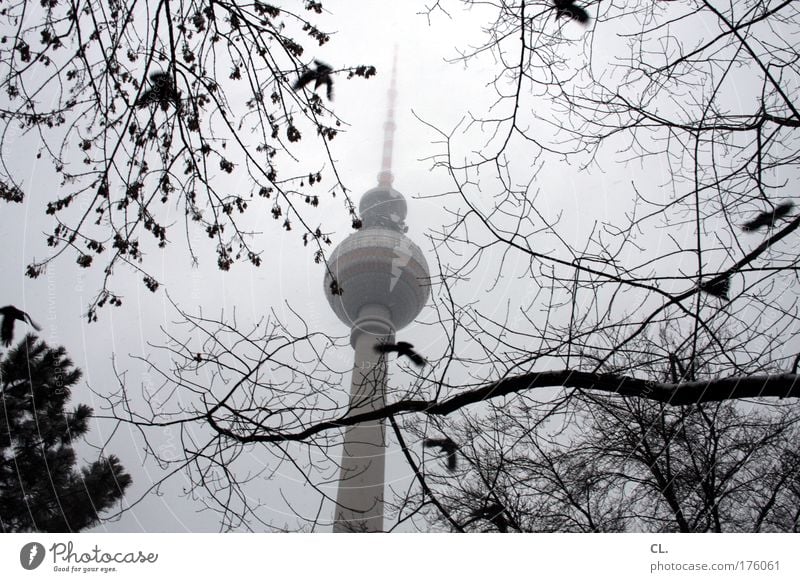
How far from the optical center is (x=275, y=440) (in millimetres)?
3236

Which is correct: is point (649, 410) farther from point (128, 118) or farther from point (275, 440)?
point (128, 118)

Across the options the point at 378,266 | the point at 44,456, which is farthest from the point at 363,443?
the point at 378,266

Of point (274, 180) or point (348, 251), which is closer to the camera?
point (274, 180)

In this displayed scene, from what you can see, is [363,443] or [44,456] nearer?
[363,443]

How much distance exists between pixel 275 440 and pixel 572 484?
2606 millimetres

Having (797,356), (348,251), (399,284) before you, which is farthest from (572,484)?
(399,284)

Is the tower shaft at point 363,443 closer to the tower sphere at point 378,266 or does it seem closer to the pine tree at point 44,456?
the pine tree at point 44,456
